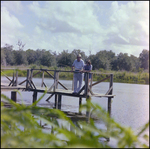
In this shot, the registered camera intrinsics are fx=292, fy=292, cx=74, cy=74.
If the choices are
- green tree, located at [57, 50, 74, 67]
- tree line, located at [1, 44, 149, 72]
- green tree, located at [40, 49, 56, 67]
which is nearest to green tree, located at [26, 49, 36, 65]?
tree line, located at [1, 44, 149, 72]

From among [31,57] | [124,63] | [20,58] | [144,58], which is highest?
[144,58]

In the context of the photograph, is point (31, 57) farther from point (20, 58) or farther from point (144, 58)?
point (144, 58)

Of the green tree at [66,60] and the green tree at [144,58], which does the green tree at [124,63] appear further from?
the green tree at [144,58]

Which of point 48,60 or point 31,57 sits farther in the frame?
point 31,57

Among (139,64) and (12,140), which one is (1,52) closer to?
(139,64)

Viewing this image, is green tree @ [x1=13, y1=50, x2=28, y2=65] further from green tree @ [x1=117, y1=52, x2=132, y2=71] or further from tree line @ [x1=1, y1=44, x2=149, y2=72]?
green tree @ [x1=117, y1=52, x2=132, y2=71]

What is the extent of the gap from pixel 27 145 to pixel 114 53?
6640cm

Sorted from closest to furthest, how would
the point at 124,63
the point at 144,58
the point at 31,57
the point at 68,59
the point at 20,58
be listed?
the point at 68,59 < the point at 20,58 < the point at 124,63 < the point at 31,57 < the point at 144,58

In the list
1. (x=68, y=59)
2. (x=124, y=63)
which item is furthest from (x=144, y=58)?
(x=68, y=59)

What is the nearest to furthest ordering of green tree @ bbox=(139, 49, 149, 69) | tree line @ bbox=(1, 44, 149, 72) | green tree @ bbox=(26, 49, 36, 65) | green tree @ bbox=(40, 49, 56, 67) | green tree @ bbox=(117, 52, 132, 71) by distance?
1. tree line @ bbox=(1, 44, 149, 72)
2. green tree @ bbox=(40, 49, 56, 67)
3. green tree @ bbox=(117, 52, 132, 71)
4. green tree @ bbox=(26, 49, 36, 65)
5. green tree @ bbox=(139, 49, 149, 69)

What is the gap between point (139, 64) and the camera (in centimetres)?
7038

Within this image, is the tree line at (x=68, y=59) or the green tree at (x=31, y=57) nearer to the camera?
the tree line at (x=68, y=59)

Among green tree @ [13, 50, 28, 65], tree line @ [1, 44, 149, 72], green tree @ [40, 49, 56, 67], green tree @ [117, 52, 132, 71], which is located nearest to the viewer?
tree line @ [1, 44, 149, 72]

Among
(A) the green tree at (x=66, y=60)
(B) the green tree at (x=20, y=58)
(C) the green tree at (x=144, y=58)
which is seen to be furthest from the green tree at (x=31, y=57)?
(C) the green tree at (x=144, y=58)
